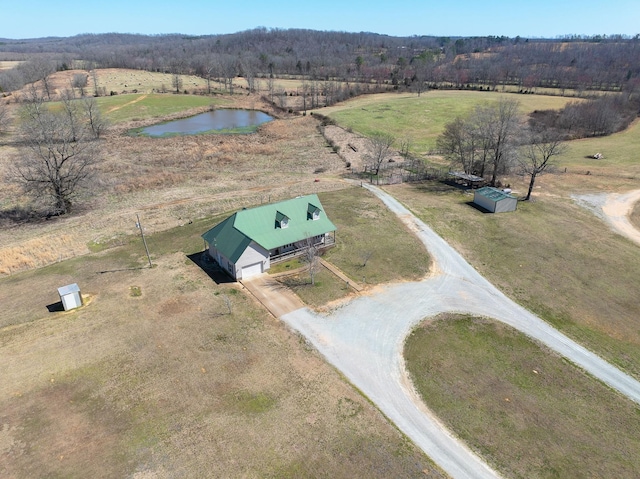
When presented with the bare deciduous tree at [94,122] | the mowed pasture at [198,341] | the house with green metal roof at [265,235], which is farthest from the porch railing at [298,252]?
the bare deciduous tree at [94,122]

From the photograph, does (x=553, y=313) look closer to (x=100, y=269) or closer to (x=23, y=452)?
(x=23, y=452)

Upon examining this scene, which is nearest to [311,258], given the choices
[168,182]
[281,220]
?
[281,220]

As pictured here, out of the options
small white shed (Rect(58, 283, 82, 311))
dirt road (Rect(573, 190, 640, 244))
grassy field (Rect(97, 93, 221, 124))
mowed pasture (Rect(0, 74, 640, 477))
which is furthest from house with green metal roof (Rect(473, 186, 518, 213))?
grassy field (Rect(97, 93, 221, 124))

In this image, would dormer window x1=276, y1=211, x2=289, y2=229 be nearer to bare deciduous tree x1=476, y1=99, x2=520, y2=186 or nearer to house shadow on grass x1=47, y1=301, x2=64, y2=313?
house shadow on grass x1=47, y1=301, x2=64, y2=313

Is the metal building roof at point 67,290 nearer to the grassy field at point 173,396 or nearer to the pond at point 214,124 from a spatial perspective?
the grassy field at point 173,396

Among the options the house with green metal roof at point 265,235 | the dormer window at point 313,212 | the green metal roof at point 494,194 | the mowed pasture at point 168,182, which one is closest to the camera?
the house with green metal roof at point 265,235

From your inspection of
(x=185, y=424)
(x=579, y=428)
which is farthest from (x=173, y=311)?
(x=579, y=428)

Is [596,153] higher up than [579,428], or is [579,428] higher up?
[596,153]
